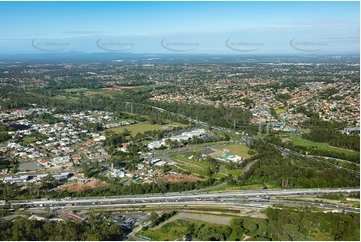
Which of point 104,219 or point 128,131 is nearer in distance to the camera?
Answer: point 104,219

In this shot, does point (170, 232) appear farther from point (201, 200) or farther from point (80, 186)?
point (80, 186)

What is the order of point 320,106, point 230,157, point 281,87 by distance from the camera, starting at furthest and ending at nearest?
point 281,87 → point 320,106 → point 230,157

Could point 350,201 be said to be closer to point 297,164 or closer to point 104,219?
point 297,164

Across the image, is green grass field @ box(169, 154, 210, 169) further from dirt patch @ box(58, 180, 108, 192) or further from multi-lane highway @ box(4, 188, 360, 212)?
dirt patch @ box(58, 180, 108, 192)

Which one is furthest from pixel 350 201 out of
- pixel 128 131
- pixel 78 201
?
pixel 128 131

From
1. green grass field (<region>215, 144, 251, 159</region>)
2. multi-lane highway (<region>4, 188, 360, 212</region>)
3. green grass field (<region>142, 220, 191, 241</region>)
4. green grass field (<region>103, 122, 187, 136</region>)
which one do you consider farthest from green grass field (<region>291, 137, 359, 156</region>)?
green grass field (<region>142, 220, 191, 241</region>)

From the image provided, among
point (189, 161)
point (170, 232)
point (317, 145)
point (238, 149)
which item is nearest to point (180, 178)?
point (189, 161)
